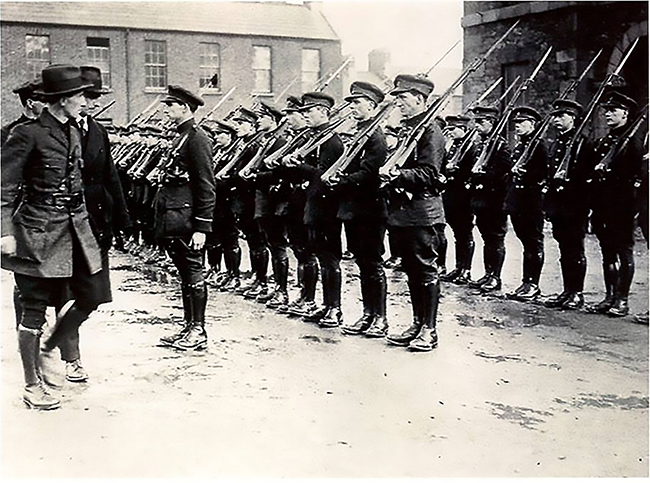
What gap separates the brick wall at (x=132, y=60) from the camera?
19.2 metres

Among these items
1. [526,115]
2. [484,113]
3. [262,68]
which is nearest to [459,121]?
[484,113]

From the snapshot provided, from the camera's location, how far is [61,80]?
456 cm

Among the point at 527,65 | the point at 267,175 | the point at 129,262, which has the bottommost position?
the point at 129,262

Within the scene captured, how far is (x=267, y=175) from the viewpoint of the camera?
7.75 m

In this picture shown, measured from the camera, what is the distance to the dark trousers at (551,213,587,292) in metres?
7.55

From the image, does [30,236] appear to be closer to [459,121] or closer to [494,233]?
[494,233]

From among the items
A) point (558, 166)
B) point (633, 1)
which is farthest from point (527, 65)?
point (558, 166)

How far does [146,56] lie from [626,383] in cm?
1715

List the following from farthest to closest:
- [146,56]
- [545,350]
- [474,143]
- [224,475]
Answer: [146,56], [474,143], [545,350], [224,475]

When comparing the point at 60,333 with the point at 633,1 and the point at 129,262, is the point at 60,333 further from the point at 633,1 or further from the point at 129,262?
the point at 633,1

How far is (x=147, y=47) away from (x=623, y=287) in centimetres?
1542

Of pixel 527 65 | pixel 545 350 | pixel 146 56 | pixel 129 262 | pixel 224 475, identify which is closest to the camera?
pixel 224 475

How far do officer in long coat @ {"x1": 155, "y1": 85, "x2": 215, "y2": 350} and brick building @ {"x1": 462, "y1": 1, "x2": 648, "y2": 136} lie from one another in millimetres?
8776

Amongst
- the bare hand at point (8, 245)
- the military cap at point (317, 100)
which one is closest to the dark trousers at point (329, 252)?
the military cap at point (317, 100)
